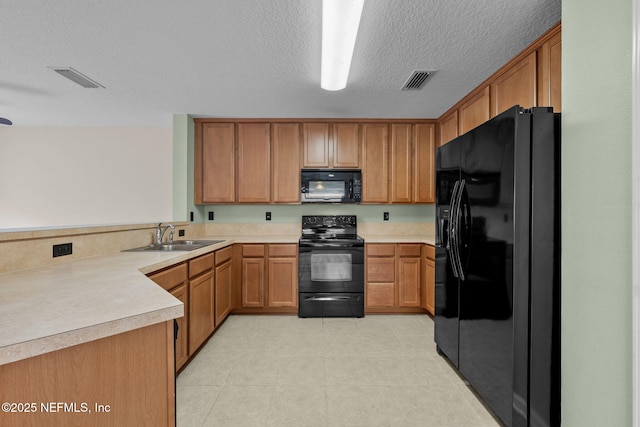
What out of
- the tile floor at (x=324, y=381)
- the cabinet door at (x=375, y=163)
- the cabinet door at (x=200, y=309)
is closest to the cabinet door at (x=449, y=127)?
the cabinet door at (x=375, y=163)

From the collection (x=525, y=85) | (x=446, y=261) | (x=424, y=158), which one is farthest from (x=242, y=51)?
(x=424, y=158)

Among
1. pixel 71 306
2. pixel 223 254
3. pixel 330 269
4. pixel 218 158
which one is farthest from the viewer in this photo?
pixel 218 158

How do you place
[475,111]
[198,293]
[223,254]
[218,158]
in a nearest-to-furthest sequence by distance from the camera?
1. [198,293]
2. [475,111]
3. [223,254]
4. [218,158]

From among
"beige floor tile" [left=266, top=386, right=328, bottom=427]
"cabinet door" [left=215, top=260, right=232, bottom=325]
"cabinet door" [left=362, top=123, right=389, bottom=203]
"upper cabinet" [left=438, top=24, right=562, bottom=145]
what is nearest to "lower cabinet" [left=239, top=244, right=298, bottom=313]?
"cabinet door" [left=215, top=260, right=232, bottom=325]

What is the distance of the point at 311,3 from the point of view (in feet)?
5.48

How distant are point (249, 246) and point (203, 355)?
1269 mm

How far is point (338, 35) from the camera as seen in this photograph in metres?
1.80

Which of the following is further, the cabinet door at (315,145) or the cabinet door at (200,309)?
the cabinet door at (315,145)

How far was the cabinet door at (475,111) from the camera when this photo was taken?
2674 mm

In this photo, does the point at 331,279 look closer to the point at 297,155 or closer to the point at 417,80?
the point at 297,155

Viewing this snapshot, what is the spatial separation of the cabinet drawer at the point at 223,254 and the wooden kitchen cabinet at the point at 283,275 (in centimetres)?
45

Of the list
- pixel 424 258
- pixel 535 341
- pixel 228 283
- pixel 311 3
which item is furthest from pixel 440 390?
pixel 311 3

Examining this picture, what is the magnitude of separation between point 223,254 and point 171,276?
3.42ft

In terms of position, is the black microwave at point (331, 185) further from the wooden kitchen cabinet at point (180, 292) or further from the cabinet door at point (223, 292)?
the wooden kitchen cabinet at point (180, 292)
